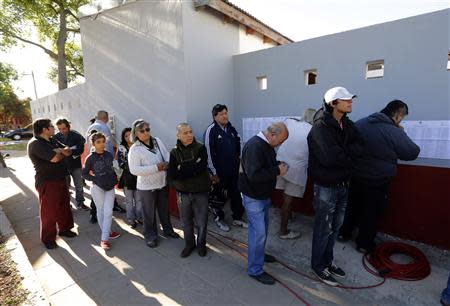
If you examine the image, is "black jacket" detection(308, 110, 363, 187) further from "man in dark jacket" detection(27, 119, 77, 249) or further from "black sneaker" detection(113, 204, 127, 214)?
"black sneaker" detection(113, 204, 127, 214)

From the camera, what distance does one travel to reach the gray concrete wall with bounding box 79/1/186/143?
192 inches

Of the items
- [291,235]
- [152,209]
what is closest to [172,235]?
[152,209]

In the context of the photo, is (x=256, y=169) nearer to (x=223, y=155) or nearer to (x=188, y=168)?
(x=188, y=168)

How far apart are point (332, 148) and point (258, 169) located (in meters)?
0.70

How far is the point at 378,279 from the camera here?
2674 mm

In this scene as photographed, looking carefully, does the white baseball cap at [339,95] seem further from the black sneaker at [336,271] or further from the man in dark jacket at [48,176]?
the man in dark jacket at [48,176]

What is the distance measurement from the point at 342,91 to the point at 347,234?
2030 millimetres

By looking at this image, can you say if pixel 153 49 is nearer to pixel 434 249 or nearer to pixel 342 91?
pixel 342 91

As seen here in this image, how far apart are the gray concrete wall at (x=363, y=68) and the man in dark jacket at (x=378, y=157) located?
1206 millimetres

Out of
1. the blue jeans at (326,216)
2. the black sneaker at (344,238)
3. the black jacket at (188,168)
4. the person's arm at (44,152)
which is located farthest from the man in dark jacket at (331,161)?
the person's arm at (44,152)

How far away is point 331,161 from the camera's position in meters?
2.29

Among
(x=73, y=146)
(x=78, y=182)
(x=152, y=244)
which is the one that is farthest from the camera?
(x=78, y=182)

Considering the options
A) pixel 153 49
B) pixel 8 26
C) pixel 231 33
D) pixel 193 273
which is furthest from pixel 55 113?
pixel 193 273

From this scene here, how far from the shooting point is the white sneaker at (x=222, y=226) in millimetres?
3855
